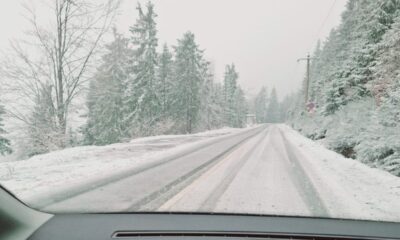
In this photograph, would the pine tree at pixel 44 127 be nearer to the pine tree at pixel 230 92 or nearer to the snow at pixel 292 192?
the snow at pixel 292 192

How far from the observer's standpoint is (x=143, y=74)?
37.1m

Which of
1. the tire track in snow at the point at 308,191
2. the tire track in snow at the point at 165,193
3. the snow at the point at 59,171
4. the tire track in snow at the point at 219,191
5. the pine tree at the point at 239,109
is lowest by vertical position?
the tire track in snow at the point at 308,191

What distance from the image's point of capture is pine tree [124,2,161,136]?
36750 millimetres

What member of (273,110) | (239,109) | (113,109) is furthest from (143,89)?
(273,110)

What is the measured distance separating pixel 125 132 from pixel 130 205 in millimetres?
32514

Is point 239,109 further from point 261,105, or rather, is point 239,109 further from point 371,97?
point 371,97

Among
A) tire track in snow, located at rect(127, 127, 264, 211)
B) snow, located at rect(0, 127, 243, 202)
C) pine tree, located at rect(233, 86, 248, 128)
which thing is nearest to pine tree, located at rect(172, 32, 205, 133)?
snow, located at rect(0, 127, 243, 202)

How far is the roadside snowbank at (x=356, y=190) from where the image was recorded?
19.0 ft

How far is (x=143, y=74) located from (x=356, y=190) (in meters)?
31.3

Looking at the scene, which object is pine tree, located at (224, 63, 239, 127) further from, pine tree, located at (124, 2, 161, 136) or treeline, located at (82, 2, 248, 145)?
pine tree, located at (124, 2, 161, 136)

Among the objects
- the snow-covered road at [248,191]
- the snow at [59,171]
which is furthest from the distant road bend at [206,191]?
the snow at [59,171]

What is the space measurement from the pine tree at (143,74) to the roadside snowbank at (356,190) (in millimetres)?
26581

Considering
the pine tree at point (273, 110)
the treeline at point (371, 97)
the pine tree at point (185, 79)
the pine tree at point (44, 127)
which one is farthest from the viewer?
the pine tree at point (273, 110)

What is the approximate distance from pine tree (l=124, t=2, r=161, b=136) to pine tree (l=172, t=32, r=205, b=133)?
254 inches
